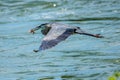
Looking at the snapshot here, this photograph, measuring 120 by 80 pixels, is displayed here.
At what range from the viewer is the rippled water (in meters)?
8.88

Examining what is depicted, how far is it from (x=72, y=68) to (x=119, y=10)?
12.7ft

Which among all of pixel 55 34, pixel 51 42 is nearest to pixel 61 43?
pixel 55 34

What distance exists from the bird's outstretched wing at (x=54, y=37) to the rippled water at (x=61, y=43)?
216cm

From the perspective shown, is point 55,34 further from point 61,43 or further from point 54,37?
point 61,43

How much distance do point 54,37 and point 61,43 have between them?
221 inches

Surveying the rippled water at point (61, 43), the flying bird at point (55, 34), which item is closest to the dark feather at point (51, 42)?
the flying bird at point (55, 34)

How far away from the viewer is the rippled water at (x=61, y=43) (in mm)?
8883

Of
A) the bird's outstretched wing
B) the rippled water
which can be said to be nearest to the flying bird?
the bird's outstretched wing

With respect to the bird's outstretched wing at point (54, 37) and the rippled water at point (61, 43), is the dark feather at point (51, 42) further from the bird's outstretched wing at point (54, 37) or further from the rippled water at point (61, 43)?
the rippled water at point (61, 43)

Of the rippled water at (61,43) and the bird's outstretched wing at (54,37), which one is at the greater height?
the bird's outstretched wing at (54,37)

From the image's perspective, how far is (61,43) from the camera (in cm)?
1129

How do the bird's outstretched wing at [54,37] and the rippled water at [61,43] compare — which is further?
the rippled water at [61,43]

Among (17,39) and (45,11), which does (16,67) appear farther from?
(45,11)

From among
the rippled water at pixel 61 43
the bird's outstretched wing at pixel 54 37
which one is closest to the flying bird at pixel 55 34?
the bird's outstretched wing at pixel 54 37
